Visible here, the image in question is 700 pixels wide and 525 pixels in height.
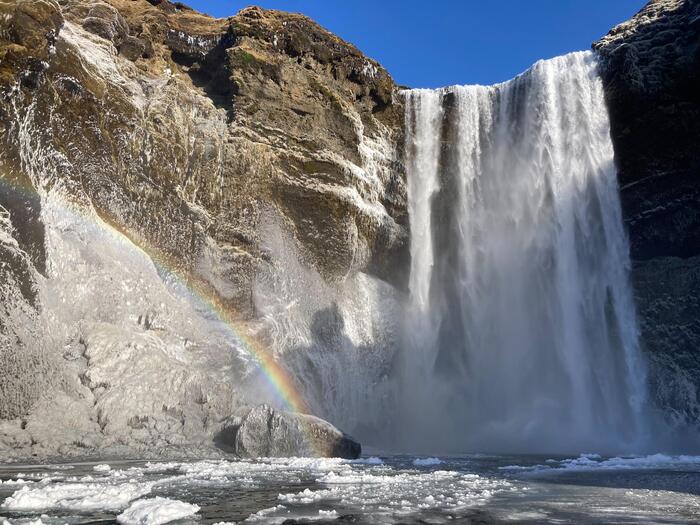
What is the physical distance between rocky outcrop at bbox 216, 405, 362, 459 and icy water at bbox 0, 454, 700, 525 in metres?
2.81

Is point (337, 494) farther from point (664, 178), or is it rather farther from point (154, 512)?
point (664, 178)

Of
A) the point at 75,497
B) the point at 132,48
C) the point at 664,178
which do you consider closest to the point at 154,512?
the point at 75,497

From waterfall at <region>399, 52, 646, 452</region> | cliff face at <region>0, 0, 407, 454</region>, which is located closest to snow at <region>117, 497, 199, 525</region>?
cliff face at <region>0, 0, 407, 454</region>

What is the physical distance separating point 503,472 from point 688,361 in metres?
18.9

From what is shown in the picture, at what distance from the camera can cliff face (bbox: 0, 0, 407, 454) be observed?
58.7 ft

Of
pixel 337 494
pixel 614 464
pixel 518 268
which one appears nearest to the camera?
pixel 337 494

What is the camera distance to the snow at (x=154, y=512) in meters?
6.42

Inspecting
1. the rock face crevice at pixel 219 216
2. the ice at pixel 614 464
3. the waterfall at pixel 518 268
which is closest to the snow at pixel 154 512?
the ice at pixel 614 464

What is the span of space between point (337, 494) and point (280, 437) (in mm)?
8494

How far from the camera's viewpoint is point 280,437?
55.9ft

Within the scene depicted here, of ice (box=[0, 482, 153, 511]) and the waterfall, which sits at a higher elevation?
the waterfall

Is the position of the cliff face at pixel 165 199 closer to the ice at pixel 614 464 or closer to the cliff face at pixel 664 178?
the ice at pixel 614 464

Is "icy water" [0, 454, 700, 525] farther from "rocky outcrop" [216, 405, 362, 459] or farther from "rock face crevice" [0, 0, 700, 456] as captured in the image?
"rock face crevice" [0, 0, 700, 456]

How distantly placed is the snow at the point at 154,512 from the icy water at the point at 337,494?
0.02m
